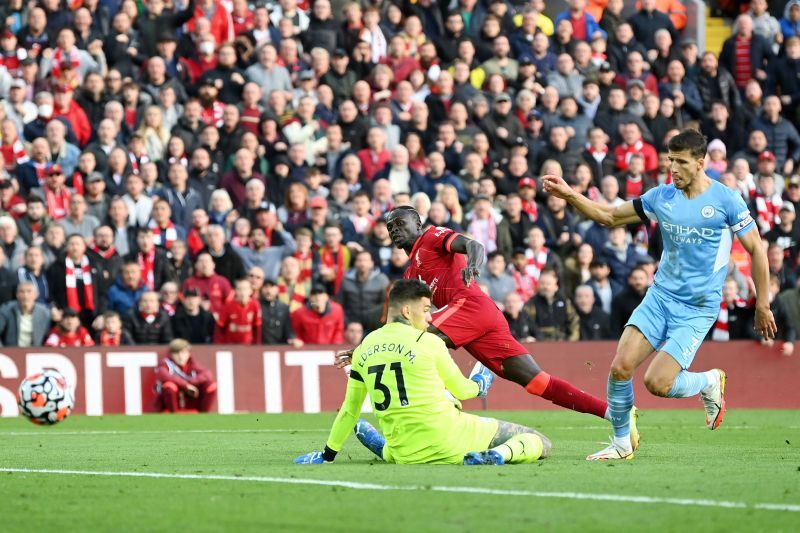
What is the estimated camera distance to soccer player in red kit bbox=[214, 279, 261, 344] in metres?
20.0

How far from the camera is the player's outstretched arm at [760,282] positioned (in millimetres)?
10625

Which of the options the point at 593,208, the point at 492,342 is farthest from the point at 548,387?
the point at 593,208

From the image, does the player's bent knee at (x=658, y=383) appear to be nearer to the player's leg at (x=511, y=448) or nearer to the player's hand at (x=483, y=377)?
the player's leg at (x=511, y=448)

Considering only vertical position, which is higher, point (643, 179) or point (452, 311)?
point (643, 179)

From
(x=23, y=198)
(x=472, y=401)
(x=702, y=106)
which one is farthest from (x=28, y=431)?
(x=702, y=106)

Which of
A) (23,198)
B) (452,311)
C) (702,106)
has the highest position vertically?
(702,106)

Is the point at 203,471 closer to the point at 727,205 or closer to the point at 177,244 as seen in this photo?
the point at 727,205

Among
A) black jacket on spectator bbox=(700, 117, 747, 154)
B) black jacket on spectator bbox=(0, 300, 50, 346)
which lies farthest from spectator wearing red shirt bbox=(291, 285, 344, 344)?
black jacket on spectator bbox=(700, 117, 747, 154)

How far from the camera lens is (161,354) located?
1967 centimetres

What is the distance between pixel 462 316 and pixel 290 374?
781cm

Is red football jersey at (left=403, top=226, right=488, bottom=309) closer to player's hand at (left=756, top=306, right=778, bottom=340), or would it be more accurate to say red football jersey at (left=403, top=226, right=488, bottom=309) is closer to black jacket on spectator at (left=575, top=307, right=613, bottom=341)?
Result: player's hand at (left=756, top=306, right=778, bottom=340)

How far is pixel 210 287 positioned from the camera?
20.1 metres

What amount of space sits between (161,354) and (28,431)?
3857mm

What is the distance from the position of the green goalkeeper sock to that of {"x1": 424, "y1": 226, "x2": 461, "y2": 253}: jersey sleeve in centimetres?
263
